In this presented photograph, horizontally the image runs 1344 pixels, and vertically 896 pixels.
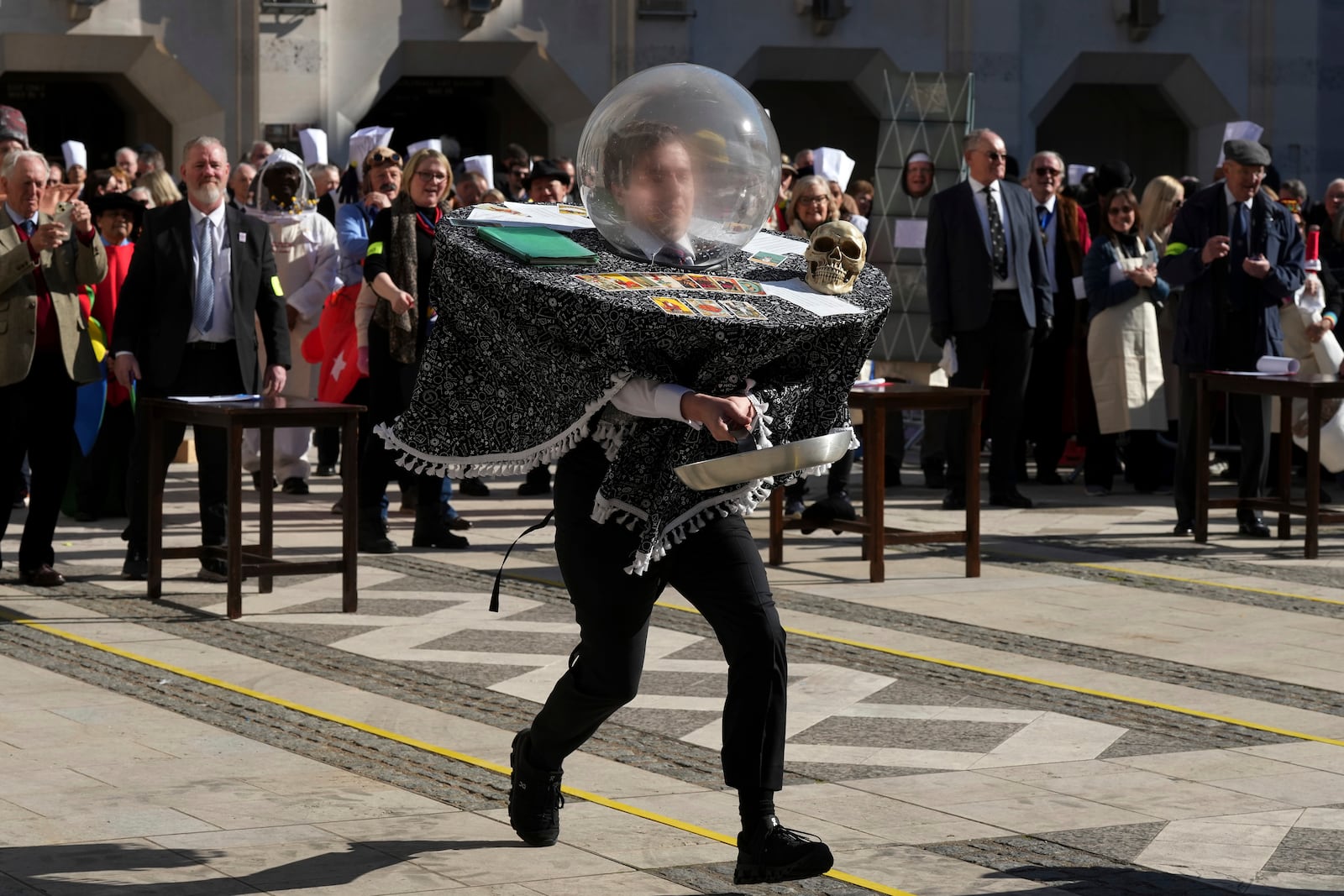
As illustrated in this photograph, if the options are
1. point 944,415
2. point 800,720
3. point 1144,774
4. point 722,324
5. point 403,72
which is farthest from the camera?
point 403,72

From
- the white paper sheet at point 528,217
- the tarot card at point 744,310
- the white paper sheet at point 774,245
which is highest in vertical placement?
the white paper sheet at point 528,217

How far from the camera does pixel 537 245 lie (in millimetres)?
5129

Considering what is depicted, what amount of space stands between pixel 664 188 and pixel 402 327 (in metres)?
5.94

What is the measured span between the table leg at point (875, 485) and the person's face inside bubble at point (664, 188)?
4885 millimetres

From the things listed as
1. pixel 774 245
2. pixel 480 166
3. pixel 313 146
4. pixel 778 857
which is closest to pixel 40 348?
pixel 774 245

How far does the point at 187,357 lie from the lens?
31.7 feet

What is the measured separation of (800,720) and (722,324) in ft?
8.38

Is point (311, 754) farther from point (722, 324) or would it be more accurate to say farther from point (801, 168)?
point (801, 168)

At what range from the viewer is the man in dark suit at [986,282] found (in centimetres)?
1271

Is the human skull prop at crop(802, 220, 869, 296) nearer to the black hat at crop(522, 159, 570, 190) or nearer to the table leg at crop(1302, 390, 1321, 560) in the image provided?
the table leg at crop(1302, 390, 1321, 560)

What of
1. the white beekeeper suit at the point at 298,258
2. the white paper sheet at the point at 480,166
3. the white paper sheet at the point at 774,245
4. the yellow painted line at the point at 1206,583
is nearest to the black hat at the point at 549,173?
the white paper sheet at the point at 480,166

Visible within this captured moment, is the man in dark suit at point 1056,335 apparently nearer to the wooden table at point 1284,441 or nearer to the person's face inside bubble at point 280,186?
the wooden table at point 1284,441

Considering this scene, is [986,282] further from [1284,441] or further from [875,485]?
[875,485]

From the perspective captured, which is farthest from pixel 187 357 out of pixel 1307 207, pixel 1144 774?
pixel 1307 207
